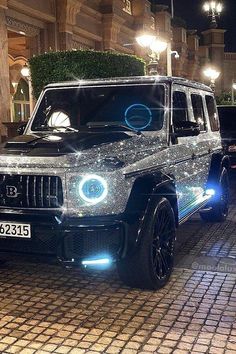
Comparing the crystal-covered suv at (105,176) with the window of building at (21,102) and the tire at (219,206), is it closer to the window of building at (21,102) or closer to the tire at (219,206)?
the tire at (219,206)

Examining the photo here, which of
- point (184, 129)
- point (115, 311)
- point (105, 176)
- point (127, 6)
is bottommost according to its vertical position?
point (115, 311)

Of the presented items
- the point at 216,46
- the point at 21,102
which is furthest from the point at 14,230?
the point at 216,46

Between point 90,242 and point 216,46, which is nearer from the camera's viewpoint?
point 90,242

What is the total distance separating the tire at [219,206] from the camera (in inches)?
294

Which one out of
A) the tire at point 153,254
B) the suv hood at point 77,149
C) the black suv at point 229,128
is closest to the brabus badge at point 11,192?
the suv hood at point 77,149

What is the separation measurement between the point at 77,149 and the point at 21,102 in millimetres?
21073

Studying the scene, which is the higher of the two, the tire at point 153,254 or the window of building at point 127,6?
the window of building at point 127,6

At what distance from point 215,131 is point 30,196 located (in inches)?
152

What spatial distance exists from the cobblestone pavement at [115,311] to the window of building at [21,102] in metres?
19.4

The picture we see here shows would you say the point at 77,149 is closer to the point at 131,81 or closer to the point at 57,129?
the point at 57,129

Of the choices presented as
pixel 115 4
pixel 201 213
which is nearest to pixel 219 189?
pixel 201 213

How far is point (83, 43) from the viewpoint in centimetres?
2077

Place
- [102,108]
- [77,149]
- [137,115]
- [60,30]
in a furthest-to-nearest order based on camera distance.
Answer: [60,30] < [102,108] < [137,115] < [77,149]

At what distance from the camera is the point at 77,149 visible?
14.5ft
